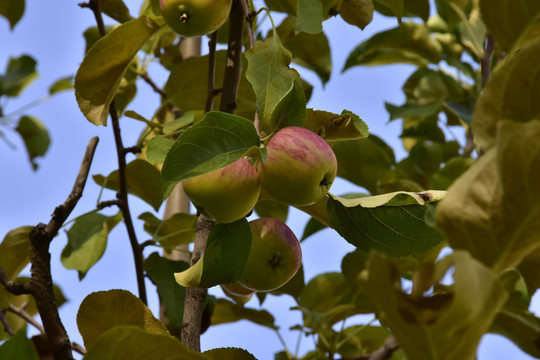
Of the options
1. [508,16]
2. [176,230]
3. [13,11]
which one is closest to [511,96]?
[508,16]

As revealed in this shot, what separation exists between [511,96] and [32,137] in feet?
8.30

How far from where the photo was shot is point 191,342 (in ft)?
2.45

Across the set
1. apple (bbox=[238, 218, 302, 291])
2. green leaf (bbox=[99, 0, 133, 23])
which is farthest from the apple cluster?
green leaf (bbox=[99, 0, 133, 23])

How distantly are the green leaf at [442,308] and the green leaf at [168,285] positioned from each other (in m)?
0.74

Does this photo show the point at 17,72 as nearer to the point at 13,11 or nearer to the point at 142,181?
the point at 13,11

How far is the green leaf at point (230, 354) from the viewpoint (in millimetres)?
711

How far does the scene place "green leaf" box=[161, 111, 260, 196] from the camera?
2.17ft

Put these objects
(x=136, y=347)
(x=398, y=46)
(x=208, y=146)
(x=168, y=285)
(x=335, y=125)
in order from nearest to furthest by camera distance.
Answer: (x=136, y=347) → (x=208, y=146) → (x=335, y=125) → (x=168, y=285) → (x=398, y=46)

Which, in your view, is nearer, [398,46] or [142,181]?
[142,181]

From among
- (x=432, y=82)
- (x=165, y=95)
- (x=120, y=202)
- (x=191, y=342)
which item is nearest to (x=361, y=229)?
(x=191, y=342)

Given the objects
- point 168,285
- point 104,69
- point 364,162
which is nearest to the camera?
point 104,69

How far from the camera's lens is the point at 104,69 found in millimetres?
963

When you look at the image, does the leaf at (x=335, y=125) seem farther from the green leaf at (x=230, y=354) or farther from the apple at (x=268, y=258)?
the green leaf at (x=230, y=354)

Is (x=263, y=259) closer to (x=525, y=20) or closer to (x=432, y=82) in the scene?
(x=525, y=20)
